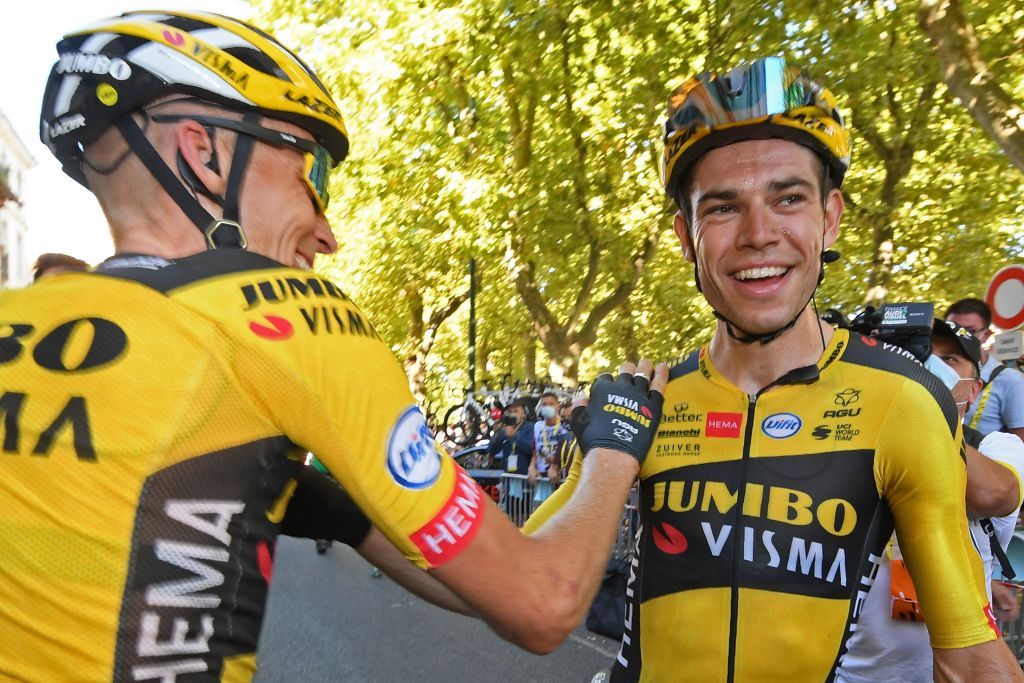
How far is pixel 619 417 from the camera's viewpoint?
1.99m

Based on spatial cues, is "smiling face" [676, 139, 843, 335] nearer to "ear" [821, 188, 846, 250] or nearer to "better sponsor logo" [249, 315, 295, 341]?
"ear" [821, 188, 846, 250]

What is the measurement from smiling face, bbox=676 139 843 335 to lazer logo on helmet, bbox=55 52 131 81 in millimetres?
1367

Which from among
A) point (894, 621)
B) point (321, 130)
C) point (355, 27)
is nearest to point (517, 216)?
point (355, 27)

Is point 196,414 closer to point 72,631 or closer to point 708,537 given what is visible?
point 72,631

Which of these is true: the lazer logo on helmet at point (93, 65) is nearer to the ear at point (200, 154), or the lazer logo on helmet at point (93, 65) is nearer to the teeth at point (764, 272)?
the ear at point (200, 154)

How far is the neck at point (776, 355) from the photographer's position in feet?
6.89

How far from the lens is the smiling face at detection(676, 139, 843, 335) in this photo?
2020mm

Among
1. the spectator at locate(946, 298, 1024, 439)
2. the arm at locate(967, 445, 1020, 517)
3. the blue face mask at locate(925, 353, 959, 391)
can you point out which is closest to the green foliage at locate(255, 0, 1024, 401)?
the spectator at locate(946, 298, 1024, 439)

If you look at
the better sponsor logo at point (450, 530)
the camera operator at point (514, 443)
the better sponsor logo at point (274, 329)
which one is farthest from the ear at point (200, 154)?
the camera operator at point (514, 443)

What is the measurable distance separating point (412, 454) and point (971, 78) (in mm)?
7456

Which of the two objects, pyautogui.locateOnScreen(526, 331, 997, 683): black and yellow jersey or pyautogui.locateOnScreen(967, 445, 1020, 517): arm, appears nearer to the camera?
pyautogui.locateOnScreen(526, 331, 997, 683): black and yellow jersey

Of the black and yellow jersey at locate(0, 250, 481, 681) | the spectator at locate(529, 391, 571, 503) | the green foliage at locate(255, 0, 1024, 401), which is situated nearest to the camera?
the black and yellow jersey at locate(0, 250, 481, 681)

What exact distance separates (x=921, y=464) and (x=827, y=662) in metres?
0.51

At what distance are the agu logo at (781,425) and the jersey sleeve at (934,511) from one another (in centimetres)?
20
